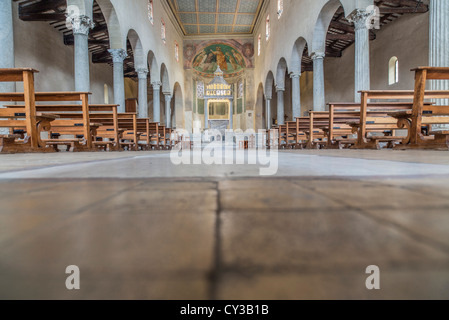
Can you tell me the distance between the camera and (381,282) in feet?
0.96

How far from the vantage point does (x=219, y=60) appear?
20.4 meters

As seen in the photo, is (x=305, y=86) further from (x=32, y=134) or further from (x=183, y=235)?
(x=183, y=235)

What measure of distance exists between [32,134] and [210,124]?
15.4 metres

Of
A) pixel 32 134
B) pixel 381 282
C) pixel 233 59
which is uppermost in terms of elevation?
pixel 233 59

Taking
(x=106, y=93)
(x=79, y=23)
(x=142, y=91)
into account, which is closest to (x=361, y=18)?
(x=79, y=23)

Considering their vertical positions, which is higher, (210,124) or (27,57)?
(27,57)

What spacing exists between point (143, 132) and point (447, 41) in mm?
7875

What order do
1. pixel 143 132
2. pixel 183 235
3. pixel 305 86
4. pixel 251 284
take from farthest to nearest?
pixel 305 86
pixel 143 132
pixel 183 235
pixel 251 284

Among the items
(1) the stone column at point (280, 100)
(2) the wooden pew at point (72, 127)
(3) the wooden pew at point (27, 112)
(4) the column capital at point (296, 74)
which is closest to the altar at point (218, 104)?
(1) the stone column at point (280, 100)

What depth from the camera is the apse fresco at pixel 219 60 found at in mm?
19344

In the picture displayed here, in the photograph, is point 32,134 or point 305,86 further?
point 305,86

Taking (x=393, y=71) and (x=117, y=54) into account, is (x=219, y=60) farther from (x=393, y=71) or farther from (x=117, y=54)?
(x=117, y=54)

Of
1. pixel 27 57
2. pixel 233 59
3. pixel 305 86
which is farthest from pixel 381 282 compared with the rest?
pixel 233 59

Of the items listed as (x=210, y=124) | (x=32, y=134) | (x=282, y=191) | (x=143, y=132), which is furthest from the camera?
(x=210, y=124)
